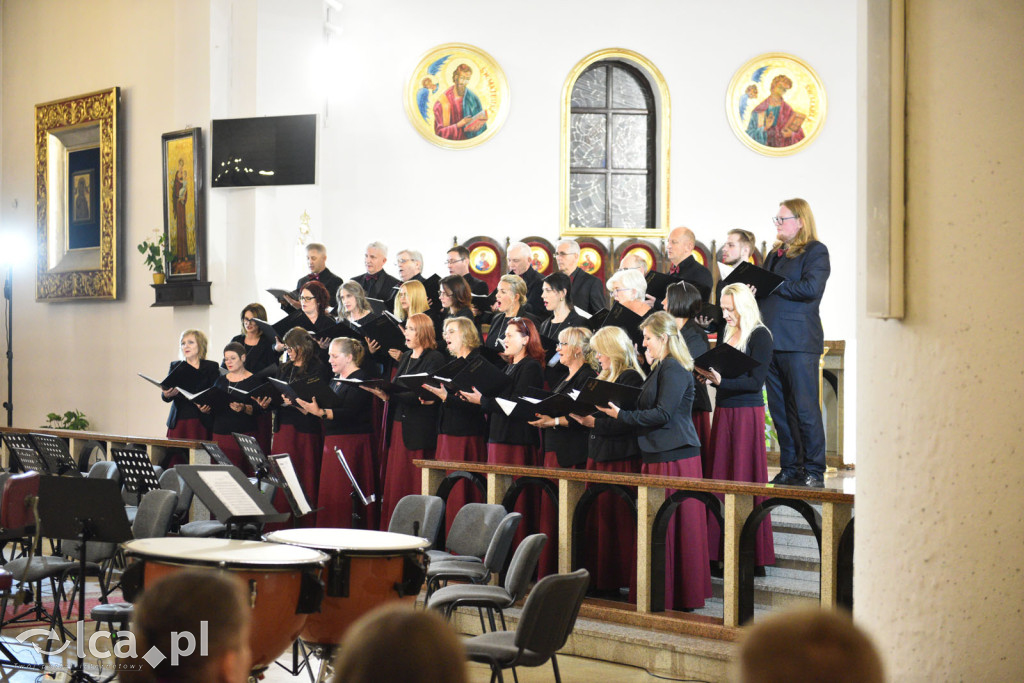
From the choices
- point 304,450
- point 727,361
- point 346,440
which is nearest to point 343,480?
point 346,440

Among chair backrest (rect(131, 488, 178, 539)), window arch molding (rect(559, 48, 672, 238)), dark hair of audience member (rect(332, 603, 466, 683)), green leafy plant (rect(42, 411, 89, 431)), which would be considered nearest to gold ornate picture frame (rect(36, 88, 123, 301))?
green leafy plant (rect(42, 411, 89, 431))

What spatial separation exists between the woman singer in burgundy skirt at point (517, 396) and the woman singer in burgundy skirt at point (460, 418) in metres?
0.26

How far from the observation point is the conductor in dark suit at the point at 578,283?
26.1 ft

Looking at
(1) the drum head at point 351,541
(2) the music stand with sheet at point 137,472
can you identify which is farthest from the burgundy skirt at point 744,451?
(2) the music stand with sheet at point 137,472

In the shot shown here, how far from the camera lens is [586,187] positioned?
12539 millimetres

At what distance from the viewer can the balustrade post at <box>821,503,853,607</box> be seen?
5.04m

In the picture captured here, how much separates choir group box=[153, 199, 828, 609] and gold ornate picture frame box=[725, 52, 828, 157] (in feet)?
16.0

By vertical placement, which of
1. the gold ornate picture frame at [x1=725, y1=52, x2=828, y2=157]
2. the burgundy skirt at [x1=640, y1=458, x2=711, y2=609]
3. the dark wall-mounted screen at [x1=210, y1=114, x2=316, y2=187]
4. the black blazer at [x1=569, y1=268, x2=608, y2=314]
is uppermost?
the gold ornate picture frame at [x1=725, y1=52, x2=828, y2=157]

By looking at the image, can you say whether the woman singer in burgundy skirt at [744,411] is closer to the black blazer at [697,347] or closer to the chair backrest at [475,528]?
the black blazer at [697,347]

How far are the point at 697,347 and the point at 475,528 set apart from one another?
1764 millimetres

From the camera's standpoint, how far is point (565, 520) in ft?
19.7

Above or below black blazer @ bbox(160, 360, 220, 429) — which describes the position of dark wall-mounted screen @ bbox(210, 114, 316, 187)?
above

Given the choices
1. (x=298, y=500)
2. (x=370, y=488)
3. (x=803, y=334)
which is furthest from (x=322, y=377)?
(x=803, y=334)

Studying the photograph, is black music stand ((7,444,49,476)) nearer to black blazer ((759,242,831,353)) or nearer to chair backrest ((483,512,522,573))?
chair backrest ((483,512,522,573))
